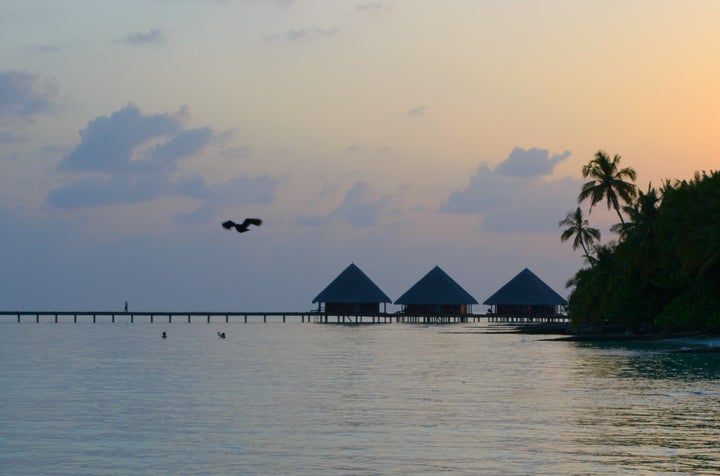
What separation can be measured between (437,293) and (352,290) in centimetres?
1033

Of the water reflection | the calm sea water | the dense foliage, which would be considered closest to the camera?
the water reflection

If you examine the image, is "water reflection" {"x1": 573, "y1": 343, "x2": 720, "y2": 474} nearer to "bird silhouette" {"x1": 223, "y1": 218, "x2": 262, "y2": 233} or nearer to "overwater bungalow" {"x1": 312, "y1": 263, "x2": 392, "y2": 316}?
"bird silhouette" {"x1": 223, "y1": 218, "x2": 262, "y2": 233}

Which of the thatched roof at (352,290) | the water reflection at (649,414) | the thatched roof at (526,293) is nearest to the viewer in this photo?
the water reflection at (649,414)

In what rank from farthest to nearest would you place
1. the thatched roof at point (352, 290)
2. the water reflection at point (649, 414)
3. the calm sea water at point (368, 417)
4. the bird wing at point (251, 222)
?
the thatched roof at point (352, 290)
the calm sea water at point (368, 417)
the water reflection at point (649, 414)
the bird wing at point (251, 222)

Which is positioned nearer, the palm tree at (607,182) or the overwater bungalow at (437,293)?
the palm tree at (607,182)

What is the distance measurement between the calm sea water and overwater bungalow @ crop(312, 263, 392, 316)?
6974cm

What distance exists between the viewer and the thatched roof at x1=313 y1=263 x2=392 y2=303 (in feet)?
412

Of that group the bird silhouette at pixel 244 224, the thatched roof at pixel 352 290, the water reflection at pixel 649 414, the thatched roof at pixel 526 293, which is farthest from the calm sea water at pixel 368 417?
the thatched roof at pixel 526 293

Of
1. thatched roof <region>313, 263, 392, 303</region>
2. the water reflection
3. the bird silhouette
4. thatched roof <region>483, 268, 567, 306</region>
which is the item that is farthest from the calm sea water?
thatched roof <region>483, 268, 567, 306</region>

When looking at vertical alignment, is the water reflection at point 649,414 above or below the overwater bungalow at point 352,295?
below

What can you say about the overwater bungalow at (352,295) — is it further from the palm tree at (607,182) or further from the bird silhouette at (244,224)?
the bird silhouette at (244,224)

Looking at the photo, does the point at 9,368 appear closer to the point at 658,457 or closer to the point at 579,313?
the point at 658,457

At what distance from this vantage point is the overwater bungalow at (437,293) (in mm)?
129250

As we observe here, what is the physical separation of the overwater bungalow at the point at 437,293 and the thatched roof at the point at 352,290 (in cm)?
347
